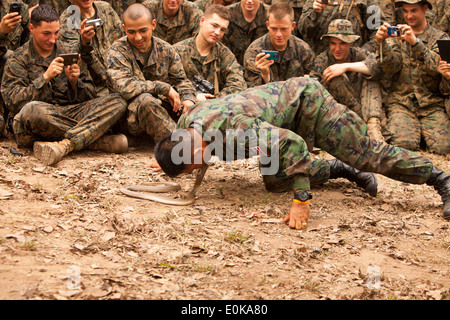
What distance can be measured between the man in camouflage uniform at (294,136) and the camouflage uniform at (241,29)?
314 cm

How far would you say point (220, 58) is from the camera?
6.77 metres

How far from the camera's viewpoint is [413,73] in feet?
23.5

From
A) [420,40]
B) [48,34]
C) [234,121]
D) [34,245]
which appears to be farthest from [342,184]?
[48,34]

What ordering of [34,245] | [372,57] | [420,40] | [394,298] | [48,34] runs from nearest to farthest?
[394,298] → [34,245] → [48,34] → [420,40] → [372,57]

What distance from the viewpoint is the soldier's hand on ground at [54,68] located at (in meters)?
5.48

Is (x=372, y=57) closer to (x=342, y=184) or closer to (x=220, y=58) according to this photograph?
(x=220, y=58)

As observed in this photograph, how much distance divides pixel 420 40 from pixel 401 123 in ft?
3.47

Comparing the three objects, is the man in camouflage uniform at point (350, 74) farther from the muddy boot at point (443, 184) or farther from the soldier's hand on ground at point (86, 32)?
the soldier's hand on ground at point (86, 32)

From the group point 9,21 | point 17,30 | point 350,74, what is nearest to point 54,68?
point 9,21

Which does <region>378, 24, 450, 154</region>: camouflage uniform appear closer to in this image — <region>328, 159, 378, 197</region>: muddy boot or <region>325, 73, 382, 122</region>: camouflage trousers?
<region>325, 73, 382, 122</region>: camouflage trousers

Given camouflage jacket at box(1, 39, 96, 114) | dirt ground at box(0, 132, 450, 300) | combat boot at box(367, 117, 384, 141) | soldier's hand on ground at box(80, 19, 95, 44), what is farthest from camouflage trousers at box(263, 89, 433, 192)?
camouflage jacket at box(1, 39, 96, 114)

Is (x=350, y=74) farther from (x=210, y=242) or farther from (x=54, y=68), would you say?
(x=210, y=242)

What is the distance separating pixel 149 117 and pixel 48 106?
3.45ft

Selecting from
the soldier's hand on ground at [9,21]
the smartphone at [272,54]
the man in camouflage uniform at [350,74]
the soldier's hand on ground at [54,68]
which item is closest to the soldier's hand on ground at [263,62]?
the smartphone at [272,54]
